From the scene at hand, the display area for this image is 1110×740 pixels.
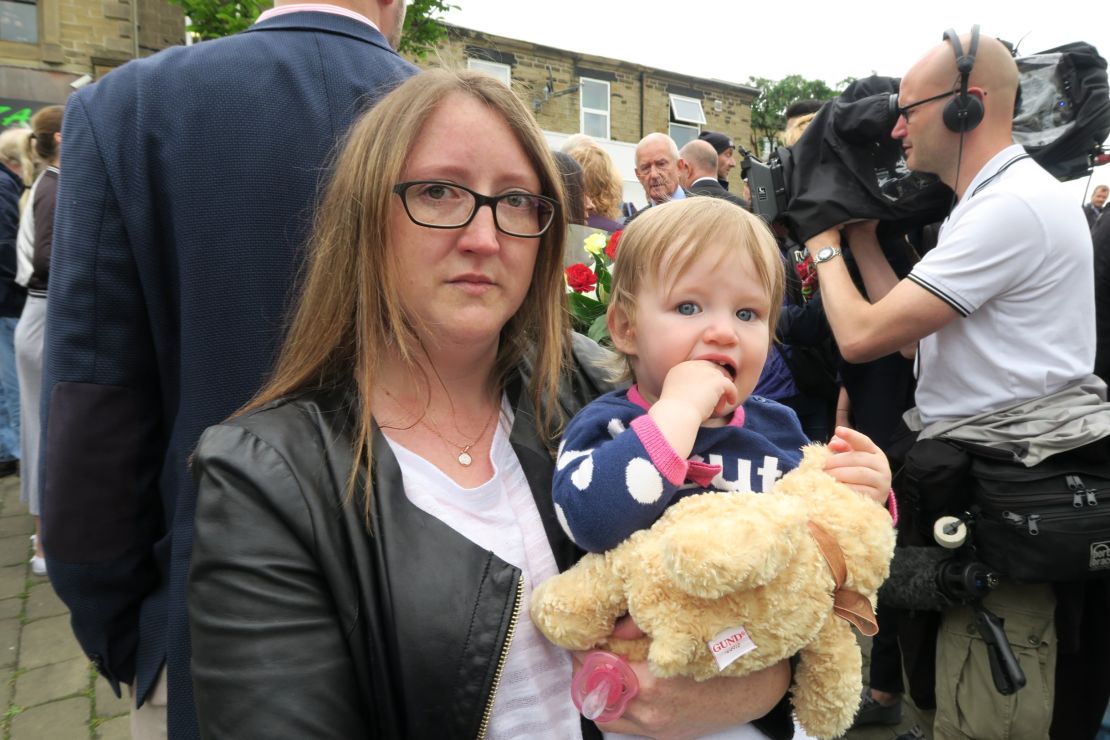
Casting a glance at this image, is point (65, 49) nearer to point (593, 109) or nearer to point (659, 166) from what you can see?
point (593, 109)

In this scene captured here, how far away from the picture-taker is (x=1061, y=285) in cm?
195

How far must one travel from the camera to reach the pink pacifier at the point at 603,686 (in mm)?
1114

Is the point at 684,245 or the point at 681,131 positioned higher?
the point at 681,131

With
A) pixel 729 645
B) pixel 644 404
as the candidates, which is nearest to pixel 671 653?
pixel 729 645

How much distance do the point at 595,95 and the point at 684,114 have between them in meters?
3.25

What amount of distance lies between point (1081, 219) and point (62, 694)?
4.53 meters

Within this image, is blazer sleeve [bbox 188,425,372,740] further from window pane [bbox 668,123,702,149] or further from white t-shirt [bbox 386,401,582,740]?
window pane [bbox 668,123,702,149]

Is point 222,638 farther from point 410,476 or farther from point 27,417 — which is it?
point 27,417

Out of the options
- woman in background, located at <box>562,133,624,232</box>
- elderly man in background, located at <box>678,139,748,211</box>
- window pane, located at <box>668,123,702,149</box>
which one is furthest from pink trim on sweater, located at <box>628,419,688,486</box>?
window pane, located at <box>668,123,702,149</box>

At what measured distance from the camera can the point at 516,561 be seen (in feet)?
3.91

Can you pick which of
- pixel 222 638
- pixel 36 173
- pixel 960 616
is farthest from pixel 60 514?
pixel 36 173

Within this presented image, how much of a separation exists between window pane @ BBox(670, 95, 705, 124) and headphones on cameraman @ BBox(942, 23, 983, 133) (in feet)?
68.1

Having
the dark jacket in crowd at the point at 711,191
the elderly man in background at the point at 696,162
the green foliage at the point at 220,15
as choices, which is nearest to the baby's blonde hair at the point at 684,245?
the dark jacket in crowd at the point at 711,191

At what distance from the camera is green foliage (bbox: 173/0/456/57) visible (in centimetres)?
826
